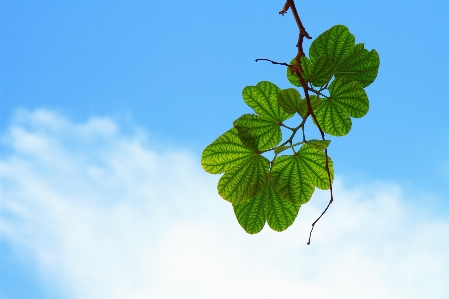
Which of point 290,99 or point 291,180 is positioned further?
point 291,180

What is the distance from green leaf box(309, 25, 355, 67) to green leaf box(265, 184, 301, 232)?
0.42 metres

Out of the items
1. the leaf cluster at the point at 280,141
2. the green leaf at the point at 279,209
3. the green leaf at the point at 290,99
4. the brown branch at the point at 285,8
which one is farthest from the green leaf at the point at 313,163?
the brown branch at the point at 285,8

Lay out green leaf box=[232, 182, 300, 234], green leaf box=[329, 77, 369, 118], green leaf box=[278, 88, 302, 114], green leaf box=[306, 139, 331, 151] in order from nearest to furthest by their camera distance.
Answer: green leaf box=[306, 139, 331, 151]
green leaf box=[278, 88, 302, 114]
green leaf box=[329, 77, 369, 118]
green leaf box=[232, 182, 300, 234]

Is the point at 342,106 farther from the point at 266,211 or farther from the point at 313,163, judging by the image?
the point at 266,211

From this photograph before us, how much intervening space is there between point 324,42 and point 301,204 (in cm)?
48

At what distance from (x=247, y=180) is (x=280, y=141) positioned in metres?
0.15

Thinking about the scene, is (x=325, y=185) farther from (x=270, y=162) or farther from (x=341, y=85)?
(x=341, y=85)

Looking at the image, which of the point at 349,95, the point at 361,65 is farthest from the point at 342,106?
the point at 361,65

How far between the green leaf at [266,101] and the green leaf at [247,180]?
14 cm

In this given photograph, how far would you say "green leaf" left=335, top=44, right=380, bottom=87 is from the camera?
1.36 metres

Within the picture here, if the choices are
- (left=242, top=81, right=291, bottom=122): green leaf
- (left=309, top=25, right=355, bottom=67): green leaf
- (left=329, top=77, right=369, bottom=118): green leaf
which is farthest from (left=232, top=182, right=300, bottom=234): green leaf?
(left=309, top=25, right=355, bottom=67): green leaf

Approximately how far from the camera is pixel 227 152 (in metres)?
1.35

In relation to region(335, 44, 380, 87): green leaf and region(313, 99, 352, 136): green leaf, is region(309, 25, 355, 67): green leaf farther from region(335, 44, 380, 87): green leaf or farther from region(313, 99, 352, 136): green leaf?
region(313, 99, 352, 136): green leaf

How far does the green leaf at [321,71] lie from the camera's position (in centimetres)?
128
